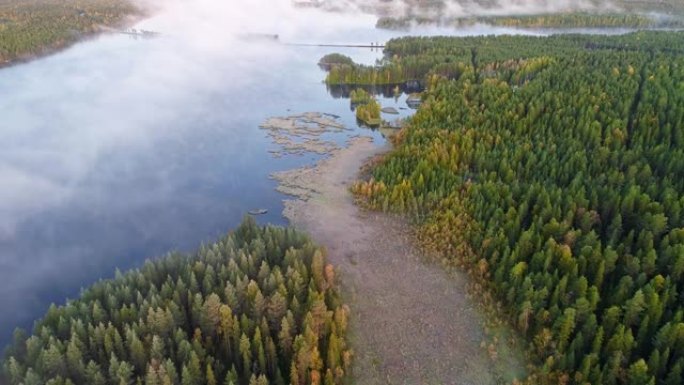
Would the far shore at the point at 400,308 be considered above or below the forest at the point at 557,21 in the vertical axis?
below

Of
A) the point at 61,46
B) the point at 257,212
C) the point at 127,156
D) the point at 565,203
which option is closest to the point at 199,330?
the point at 257,212

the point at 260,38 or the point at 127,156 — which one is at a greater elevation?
the point at 260,38

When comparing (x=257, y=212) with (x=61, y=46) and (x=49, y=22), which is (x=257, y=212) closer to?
(x=61, y=46)

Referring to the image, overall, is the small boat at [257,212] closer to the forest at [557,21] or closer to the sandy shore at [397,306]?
the sandy shore at [397,306]

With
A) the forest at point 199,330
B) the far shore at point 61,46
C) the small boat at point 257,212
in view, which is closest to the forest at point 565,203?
the small boat at point 257,212

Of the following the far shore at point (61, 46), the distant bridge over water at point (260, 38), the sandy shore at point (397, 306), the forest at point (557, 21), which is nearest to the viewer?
the sandy shore at point (397, 306)

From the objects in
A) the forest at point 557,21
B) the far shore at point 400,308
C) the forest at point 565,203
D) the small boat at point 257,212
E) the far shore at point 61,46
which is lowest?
the far shore at point 400,308

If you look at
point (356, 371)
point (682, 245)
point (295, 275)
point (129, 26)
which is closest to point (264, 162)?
point (295, 275)

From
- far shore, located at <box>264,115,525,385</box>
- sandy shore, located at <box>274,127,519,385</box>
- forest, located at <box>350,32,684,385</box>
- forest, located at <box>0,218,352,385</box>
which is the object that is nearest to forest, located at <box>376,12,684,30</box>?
forest, located at <box>350,32,684,385</box>
